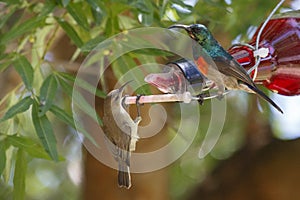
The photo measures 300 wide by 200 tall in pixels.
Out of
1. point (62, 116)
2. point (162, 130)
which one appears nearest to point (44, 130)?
point (62, 116)

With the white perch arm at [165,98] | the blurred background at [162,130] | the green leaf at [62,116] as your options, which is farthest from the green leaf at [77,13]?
the white perch arm at [165,98]

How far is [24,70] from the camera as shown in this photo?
98cm

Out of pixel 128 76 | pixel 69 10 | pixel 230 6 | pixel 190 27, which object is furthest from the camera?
pixel 230 6

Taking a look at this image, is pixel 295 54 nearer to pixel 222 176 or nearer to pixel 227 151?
pixel 222 176

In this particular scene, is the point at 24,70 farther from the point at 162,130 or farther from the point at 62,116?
the point at 162,130

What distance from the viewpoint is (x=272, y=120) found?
2064 mm

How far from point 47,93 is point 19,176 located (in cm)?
15

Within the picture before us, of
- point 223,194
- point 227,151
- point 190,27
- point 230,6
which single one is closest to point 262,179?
point 223,194

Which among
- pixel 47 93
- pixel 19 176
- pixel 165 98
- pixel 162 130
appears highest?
pixel 165 98

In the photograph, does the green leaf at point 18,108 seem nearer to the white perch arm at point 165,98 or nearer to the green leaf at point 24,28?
the green leaf at point 24,28

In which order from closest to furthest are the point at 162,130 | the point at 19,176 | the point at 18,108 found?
the point at 18,108 < the point at 19,176 < the point at 162,130

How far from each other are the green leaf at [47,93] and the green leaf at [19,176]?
107 millimetres

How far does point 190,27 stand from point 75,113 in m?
0.35

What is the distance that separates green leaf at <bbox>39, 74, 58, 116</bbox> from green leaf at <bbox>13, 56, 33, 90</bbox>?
0.08 ft
